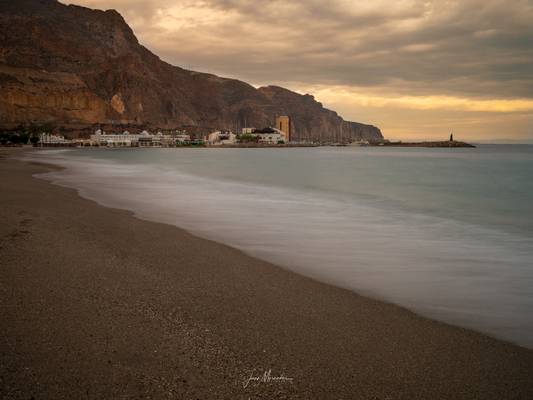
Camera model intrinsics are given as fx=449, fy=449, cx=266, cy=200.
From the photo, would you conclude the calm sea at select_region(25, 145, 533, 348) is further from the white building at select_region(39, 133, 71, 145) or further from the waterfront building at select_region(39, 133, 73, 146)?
the white building at select_region(39, 133, 71, 145)

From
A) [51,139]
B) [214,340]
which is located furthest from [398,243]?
[51,139]

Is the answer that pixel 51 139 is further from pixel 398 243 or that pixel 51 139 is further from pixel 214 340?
pixel 214 340

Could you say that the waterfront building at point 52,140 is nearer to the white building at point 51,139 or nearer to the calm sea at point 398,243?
the white building at point 51,139

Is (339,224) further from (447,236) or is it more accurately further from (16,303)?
(16,303)

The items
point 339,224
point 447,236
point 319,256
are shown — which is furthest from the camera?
point 339,224

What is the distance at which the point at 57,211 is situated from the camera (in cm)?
1364

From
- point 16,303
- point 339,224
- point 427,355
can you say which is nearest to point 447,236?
point 339,224

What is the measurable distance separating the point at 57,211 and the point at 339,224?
8.82m

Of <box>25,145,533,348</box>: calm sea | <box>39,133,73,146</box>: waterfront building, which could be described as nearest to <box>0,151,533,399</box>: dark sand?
<box>25,145,533,348</box>: calm sea

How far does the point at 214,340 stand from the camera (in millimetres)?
4766

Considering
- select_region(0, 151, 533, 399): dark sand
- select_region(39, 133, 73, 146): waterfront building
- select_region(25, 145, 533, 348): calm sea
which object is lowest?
select_region(25, 145, 533, 348): calm sea

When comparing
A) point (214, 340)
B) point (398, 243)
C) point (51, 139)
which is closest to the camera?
point (214, 340)

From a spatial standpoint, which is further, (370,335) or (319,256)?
(319,256)

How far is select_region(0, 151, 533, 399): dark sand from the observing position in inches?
156
